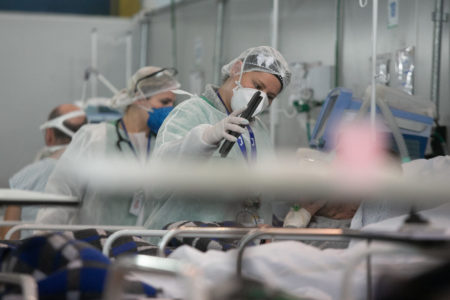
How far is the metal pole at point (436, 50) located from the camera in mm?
3334

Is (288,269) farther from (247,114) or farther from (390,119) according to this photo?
(390,119)

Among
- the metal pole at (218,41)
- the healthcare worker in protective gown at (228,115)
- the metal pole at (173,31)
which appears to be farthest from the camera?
the metal pole at (173,31)

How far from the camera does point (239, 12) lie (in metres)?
4.24

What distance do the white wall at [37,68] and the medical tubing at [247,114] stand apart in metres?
3.28

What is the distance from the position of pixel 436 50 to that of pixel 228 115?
138cm

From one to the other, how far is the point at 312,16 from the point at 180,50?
1.06 m

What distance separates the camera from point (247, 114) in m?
2.28

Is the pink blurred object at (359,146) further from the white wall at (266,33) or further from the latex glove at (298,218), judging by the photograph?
the white wall at (266,33)

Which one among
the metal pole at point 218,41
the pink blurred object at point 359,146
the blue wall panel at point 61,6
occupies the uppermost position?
the blue wall panel at point 61,6

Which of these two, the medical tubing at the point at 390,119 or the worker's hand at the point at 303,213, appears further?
the medical tubing at the point at 390,119

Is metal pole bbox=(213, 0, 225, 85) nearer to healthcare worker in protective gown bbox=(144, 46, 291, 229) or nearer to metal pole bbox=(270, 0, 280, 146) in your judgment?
metal pole bbox=(270, 0, 280, 146)

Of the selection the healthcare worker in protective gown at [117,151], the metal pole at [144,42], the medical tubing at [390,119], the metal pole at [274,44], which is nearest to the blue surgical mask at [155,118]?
the healthcare worker in protective gown at [117,151]

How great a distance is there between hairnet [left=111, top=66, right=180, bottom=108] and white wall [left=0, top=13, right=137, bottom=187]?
83.4 inches

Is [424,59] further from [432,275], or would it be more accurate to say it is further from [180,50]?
[432,275]
